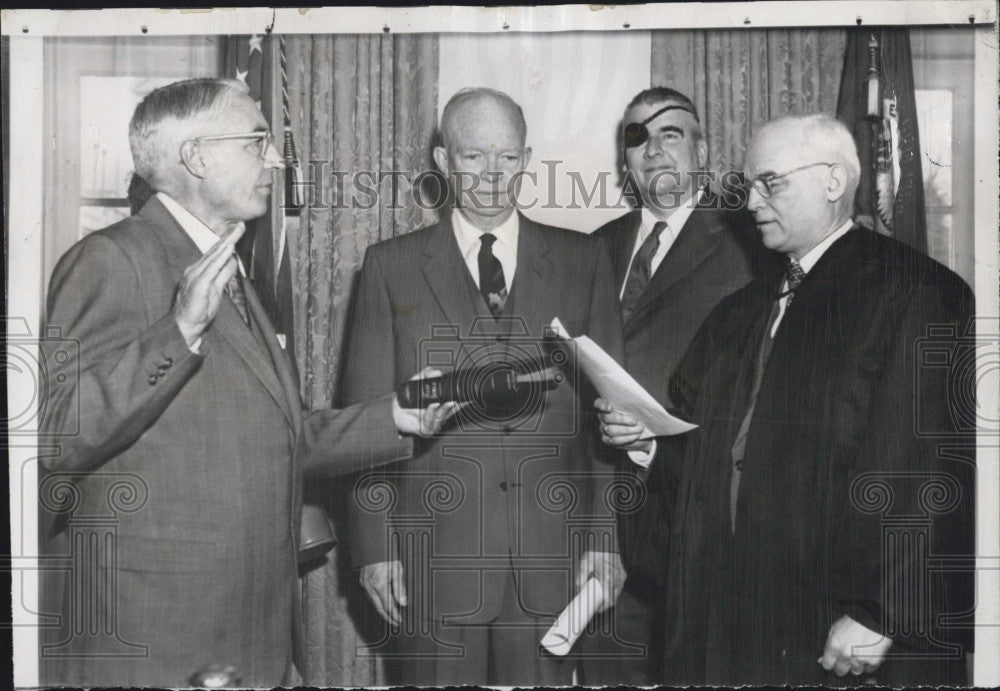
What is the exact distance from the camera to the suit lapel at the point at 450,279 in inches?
169

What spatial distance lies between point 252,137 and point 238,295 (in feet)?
2.16

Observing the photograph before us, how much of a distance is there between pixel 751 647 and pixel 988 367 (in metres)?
1.52

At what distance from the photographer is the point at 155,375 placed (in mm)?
4148

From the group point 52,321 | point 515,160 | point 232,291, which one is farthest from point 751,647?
point 52,321

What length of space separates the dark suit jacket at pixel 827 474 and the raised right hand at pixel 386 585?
1109mm

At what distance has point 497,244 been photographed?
4.33 m

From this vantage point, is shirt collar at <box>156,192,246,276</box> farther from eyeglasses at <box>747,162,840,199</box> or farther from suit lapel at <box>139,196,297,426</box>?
eyeglasses at <box>747,162,840,199</box>

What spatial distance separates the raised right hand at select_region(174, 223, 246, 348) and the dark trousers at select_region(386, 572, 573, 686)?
152 centimetres

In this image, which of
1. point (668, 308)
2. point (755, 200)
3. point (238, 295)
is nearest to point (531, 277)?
point (668, 308)

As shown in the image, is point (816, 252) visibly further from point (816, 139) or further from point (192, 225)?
point (192, 225)

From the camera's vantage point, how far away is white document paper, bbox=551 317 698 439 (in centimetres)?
426

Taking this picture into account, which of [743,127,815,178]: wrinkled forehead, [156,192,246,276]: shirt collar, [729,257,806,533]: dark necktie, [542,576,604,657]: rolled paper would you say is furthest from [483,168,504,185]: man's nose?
[542,576,604,657]: rolled paper

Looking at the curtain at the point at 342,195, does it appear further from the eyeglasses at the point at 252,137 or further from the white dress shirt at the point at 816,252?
the white dress shirt at the point at 816,252

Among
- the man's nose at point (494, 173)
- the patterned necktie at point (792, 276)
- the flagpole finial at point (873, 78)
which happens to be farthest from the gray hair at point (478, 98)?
the flagpole finial at point (873, 78)
